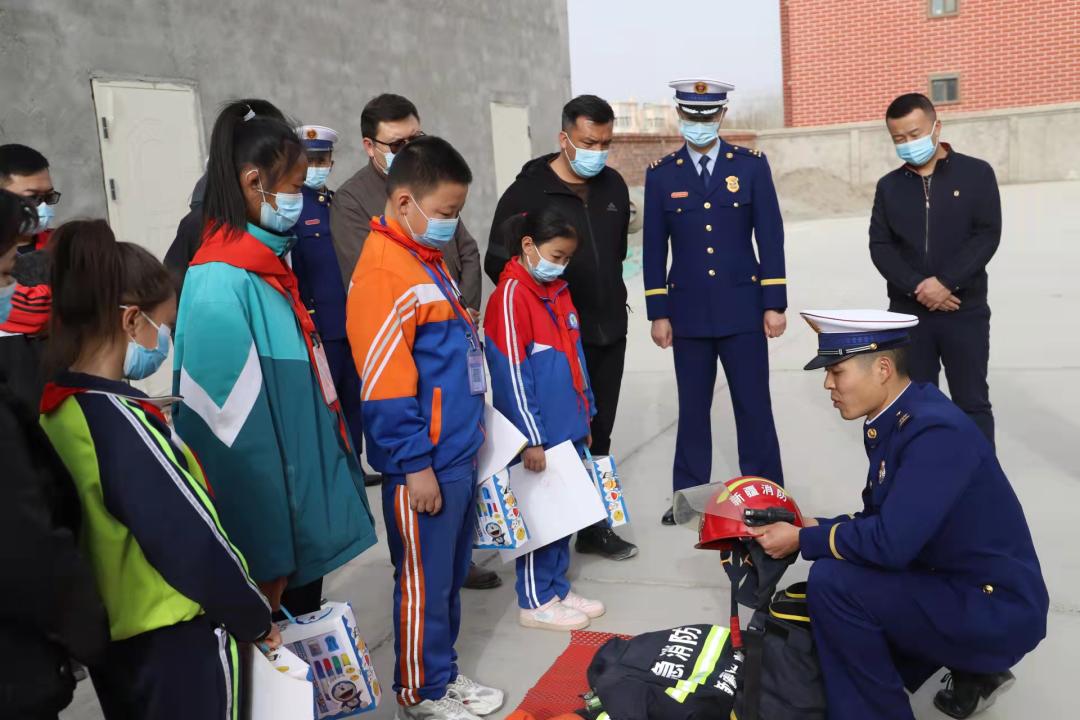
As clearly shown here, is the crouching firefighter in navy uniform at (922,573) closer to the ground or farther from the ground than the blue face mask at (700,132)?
closer to the ground

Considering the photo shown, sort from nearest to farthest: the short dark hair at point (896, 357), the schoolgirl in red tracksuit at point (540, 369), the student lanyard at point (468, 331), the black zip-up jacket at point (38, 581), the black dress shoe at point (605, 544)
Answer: the black zip-up jacket at point (38, 581)
the short dark hair at point (896, 357)
the student lanyard at point (468, 331)
the schoolgirl in red tracksuit at point (540, 369)
the black dress shoe at point (605, 544)

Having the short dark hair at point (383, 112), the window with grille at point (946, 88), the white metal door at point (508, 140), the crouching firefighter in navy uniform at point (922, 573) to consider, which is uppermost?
the window with grille at point (946, 88)

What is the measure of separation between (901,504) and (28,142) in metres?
5.34

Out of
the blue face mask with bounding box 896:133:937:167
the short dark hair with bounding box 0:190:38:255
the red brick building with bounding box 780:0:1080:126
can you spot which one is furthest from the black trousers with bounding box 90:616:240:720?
the red brick building with bounding box 780:0:1080:126

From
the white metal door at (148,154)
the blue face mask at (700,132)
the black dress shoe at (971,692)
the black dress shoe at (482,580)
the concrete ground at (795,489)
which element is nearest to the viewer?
the black dress shoe at (971,692)

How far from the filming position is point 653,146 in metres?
20.2

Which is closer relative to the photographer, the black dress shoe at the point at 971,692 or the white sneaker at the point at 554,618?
the black dress shoe at the point at 971,692

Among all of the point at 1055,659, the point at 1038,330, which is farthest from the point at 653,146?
the point at 1055,659

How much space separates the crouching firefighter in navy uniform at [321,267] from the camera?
448 centimetres

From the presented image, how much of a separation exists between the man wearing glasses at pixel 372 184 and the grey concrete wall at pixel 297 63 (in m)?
2.52

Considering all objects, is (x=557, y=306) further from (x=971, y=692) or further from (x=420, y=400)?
(x=971, y=692)

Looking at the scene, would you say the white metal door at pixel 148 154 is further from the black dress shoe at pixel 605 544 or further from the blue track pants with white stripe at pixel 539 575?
the blue track pants with white stripe at pixel 539 575

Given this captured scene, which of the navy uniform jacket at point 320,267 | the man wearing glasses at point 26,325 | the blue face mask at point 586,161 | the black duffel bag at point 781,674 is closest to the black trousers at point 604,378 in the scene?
the blue face mask at point 586,161

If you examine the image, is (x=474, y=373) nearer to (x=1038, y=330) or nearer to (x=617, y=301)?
(x=617, y=301)
